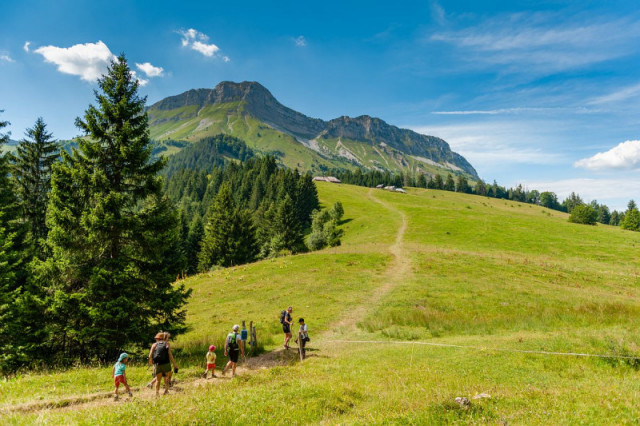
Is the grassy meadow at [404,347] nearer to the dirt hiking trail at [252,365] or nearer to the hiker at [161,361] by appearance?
the dirt hiking trail at [252,365]

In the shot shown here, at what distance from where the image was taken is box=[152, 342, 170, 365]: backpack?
37.0 feet

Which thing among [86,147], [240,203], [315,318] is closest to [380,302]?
[315,318]

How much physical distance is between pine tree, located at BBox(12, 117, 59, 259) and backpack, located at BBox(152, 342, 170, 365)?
91.2 ft

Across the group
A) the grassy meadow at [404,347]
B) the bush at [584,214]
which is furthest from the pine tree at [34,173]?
the bush at [584,214]

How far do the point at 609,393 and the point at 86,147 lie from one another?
24286 millimetres

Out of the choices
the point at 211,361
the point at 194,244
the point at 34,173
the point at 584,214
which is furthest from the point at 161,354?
the point at 584,214

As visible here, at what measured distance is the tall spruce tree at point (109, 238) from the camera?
47.6 ft

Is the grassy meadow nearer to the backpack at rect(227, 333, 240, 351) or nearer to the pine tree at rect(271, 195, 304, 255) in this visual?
the backpack at rect(227, 333, 240, 351)

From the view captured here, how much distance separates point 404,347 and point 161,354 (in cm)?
1313

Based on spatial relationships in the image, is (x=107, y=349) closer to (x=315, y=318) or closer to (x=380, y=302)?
(x=315, y=318)

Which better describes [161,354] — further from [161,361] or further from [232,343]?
[232,343]

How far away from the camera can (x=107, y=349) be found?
15.2 m

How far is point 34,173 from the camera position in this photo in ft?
97.1

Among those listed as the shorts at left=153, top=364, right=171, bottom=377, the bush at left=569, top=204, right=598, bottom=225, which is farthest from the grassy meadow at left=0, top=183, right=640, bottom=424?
the bush at left=569, top=204, right=598, bottom=225
